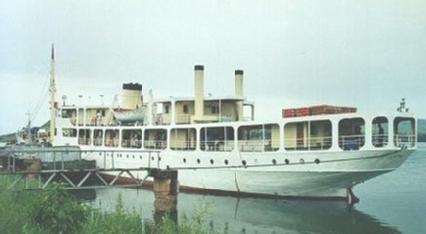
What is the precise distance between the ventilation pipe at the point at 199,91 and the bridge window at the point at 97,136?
11825 mm

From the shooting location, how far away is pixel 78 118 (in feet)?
166

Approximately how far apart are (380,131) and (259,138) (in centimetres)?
677

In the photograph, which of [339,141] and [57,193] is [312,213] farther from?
[57,193]

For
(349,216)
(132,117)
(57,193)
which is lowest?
(349,216)

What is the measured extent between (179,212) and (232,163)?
19.8 feet

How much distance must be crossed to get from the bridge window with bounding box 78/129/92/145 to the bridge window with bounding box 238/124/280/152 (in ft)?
58.6

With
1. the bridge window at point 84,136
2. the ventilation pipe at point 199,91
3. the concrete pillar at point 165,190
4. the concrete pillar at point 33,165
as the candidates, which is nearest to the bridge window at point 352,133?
the concrete pillar at point 165,190

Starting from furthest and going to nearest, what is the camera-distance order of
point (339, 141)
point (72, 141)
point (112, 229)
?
point (72, 141), point (339, 141), point (112, 229)

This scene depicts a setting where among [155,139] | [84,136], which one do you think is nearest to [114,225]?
[155,139]

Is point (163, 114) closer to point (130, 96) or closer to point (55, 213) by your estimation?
point (130, 96)

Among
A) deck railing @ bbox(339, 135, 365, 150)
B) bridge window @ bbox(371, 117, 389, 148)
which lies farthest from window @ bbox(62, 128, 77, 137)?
bridge window @ bbox(371, 117, 389, 148)

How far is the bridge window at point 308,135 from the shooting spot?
30.1 m

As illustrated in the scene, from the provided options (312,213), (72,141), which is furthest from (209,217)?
(72,141)

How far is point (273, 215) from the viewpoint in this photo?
27.3 m
